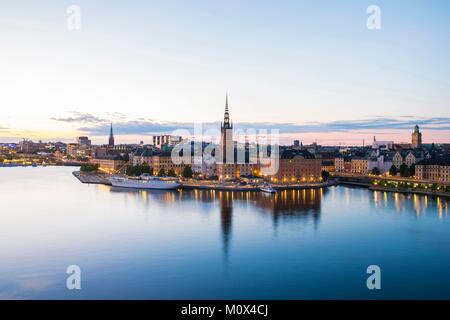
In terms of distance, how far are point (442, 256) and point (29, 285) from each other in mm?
5919

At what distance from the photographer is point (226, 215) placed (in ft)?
34.4

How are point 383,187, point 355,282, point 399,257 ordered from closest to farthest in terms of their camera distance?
point 355,282
point 399,257
point 383,187

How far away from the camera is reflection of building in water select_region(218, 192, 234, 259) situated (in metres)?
7.85

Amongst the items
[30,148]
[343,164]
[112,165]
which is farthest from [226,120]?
[30,148]


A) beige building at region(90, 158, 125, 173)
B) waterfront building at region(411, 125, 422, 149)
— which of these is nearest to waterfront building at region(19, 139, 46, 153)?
beige building at region(90, 158, 125, 173)

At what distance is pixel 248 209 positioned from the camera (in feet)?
37.7

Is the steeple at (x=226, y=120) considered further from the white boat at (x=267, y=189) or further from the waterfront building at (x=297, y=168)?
the white boat at (x=267, y=189)

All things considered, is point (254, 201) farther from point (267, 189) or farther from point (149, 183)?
point (149, 183)

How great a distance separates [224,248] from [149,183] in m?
10.8

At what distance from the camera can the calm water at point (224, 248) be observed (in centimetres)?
548

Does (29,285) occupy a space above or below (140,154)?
below
